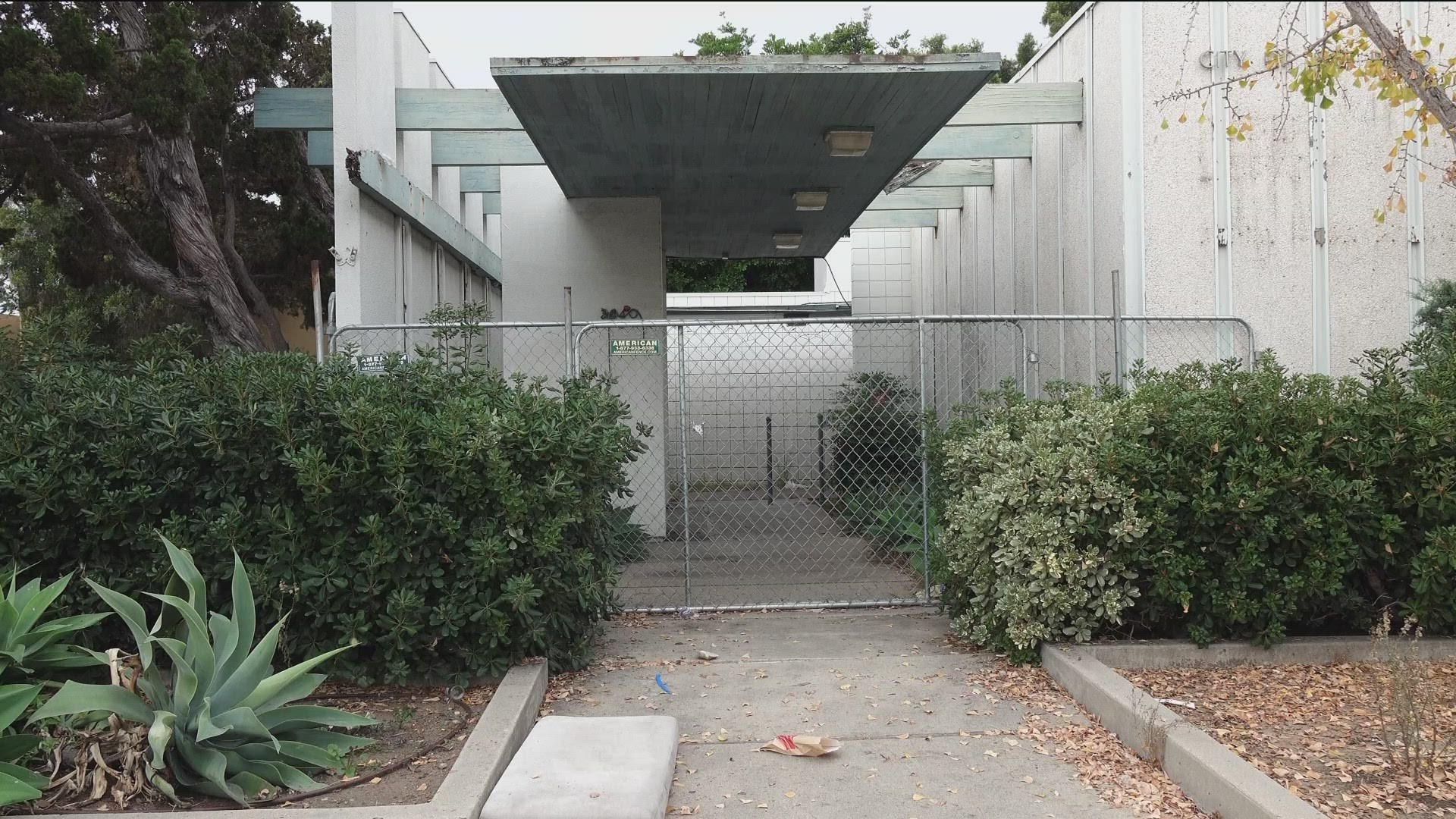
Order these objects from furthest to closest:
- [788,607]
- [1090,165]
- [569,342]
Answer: [1090,165] → [788,607] → [569,342]

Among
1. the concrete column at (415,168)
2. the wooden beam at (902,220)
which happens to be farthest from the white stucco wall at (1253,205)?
the wooden beam at (902,220)

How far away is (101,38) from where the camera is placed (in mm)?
10844

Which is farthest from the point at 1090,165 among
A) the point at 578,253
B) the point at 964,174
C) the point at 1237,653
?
the point at 578,253

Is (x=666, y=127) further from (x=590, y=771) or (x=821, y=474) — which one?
(x=590, y=771)

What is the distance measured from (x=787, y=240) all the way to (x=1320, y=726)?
11052mm

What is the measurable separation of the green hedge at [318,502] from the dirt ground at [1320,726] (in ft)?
10.7

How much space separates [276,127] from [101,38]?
2.65 metres

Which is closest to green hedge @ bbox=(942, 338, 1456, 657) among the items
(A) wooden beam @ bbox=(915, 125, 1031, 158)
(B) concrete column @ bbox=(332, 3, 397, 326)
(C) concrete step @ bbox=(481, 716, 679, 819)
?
(C) concrete step @ bbox=(481, 716, 679, 819)

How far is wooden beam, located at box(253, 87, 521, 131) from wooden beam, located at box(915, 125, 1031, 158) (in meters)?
3.95

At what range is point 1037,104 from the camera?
9609mm

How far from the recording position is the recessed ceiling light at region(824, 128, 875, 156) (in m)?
8.55

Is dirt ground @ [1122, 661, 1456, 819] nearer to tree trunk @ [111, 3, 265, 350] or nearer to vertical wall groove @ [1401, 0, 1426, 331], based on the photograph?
vertical wall groove @ [1401, 0, 1426, 331]

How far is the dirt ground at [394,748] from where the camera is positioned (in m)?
4.10

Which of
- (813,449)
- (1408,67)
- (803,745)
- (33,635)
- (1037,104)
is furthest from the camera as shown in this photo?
(813,449)
